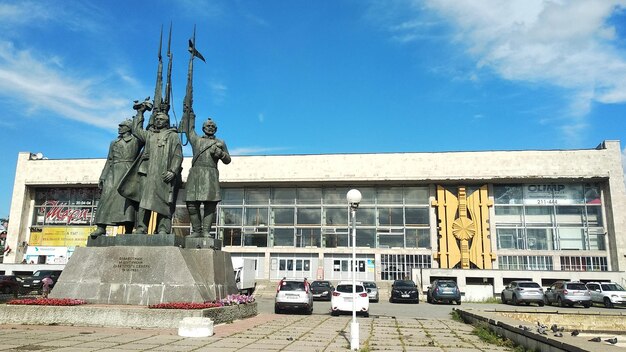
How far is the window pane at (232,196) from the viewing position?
46031 mm

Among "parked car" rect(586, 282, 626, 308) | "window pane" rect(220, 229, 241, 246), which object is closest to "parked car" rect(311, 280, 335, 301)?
"parked car" rect(586, 282, 626, 308)

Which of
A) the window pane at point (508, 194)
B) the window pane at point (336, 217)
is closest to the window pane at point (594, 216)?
the window pane at point (508, 194)

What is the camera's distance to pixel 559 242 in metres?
41.2

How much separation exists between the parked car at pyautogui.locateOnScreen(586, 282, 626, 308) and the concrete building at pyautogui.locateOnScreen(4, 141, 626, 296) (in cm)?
1019

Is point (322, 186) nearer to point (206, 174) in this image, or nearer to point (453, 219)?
point (453, 219)

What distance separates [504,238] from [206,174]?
113ft

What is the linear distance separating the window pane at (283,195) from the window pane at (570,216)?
75.2ft

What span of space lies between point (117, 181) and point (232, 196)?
32687mm

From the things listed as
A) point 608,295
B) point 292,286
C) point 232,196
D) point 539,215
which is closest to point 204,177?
point 292,286

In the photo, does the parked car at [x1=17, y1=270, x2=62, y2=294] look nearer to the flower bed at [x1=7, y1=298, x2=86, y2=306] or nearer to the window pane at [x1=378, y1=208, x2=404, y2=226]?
the flower bed at [x1=7, y1=298, x2=86, y2=306]

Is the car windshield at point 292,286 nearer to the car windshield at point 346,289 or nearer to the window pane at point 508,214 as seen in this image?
the car windshield at point 346,289

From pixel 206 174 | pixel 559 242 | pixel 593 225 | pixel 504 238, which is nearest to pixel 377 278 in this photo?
pixel 504 238

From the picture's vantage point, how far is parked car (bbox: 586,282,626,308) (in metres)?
26.4

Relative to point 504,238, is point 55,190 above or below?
above
